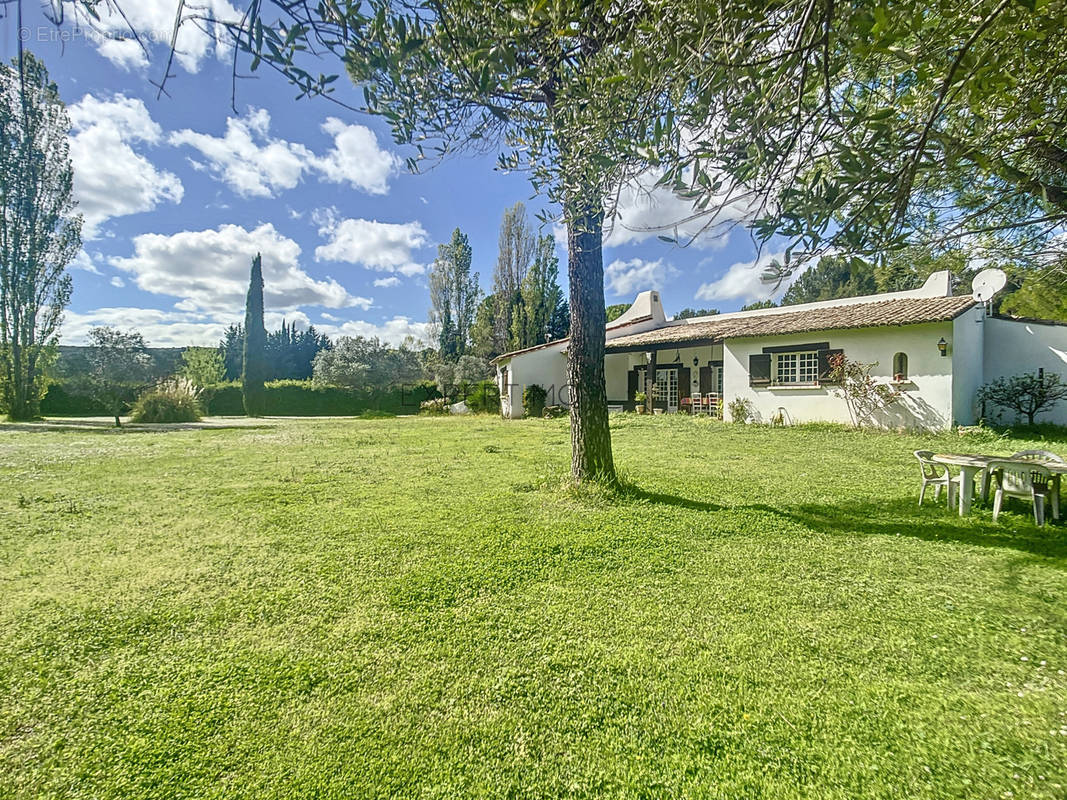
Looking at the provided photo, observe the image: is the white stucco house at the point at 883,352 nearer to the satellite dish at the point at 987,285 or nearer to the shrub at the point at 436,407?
the satellite dish at the point at 987,285

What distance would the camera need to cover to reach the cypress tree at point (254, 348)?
3019 centimetres

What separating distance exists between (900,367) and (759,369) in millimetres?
4160

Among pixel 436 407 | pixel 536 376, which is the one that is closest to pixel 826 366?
pixel 536 376

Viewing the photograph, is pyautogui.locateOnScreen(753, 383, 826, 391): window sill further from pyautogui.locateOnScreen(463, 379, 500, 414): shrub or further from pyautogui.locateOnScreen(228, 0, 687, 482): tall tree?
pyautogui.locateOnScreen(463, 379, 500, 414): shrub

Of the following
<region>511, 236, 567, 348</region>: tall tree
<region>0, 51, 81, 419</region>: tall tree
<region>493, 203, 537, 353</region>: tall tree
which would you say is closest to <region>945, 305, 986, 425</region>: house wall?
<region>511, 236, 567, 348</region>: tall tree

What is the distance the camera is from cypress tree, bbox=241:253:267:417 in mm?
30188

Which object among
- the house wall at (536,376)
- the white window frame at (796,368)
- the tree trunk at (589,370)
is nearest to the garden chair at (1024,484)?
the tree trunk at (589,370)

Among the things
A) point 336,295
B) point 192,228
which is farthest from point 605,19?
point 336,295

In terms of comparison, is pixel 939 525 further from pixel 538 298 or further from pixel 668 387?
pixel 538 298

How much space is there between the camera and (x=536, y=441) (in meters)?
13.0

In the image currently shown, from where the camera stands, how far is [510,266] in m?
35.1

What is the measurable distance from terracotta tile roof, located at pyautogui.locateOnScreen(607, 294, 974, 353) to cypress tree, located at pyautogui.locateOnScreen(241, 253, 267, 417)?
80.7ft

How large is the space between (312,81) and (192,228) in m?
28.4

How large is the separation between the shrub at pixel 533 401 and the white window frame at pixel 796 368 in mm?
10218
